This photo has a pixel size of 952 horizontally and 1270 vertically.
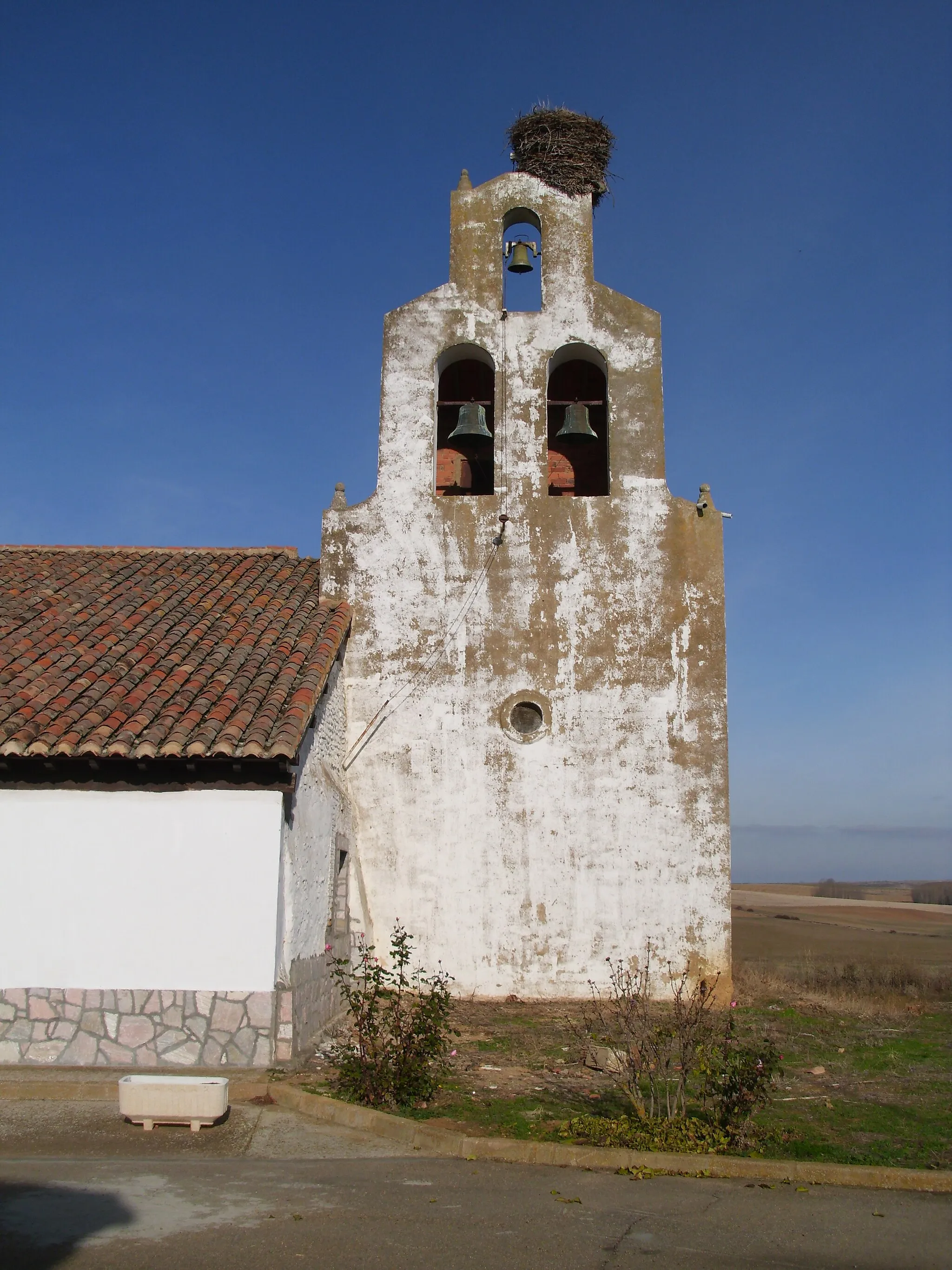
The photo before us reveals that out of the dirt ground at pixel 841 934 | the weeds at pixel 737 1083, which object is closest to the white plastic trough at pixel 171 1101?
the weeds at pixel 737 1083

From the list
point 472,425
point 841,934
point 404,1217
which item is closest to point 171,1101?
point 404,1217

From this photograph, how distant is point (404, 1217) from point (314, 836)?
18.3ft

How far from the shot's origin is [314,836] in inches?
441

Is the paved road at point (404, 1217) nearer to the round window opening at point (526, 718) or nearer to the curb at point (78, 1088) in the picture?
the curb at point (78, 1088)

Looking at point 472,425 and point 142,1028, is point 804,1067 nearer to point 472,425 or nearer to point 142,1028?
point 142,1028

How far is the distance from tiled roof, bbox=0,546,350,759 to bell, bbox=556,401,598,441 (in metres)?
3.94

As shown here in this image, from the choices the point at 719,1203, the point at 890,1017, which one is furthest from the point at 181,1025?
the point at 890,1017

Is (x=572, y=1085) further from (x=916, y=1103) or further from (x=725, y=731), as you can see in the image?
(x=725, y=731)

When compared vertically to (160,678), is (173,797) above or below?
below

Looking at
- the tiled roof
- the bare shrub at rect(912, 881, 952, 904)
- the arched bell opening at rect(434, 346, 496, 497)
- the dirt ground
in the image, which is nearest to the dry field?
the tiled roof

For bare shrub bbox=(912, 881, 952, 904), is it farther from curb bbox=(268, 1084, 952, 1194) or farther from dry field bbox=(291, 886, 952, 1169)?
curb bbox=(268, 1084, 952, 1194)

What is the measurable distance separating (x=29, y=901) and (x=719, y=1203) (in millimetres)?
6699

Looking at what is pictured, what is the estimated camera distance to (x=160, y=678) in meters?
11.2

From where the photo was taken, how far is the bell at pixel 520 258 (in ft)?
49.3
